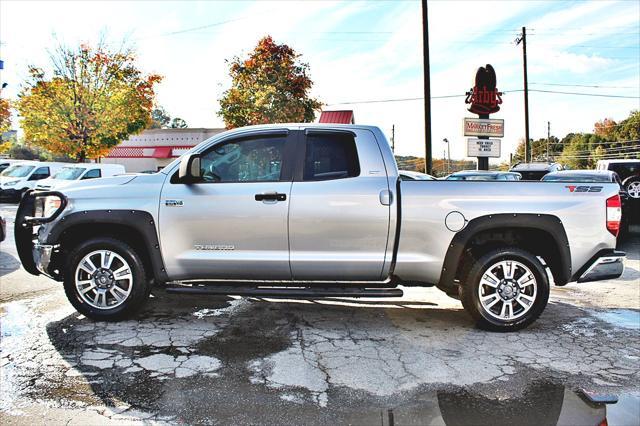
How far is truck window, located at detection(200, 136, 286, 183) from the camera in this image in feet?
15.6

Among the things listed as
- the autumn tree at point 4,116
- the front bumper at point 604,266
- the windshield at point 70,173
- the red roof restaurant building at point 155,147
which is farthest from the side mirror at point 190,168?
the red roof restaurant building at point 155,147

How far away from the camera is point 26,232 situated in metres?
5.02

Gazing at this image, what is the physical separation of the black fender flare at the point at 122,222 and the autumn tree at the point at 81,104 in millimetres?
26097

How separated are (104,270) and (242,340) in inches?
63.6

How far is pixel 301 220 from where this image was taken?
4.59 meters

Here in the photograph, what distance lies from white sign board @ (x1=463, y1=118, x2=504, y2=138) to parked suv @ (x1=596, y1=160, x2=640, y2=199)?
912cm

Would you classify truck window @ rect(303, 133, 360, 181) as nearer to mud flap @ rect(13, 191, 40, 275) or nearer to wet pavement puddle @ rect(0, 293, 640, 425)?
wet pavement puddle @ rect(0, 293, 640, 425)

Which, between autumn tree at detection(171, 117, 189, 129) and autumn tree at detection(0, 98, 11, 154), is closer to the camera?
autumn tree at detection(0, 98, 11, 154)

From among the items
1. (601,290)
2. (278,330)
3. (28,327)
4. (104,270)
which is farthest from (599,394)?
(28,327)

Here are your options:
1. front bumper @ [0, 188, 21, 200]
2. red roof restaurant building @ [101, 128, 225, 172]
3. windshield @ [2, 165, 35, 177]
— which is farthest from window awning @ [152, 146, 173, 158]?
front bumper @ [0, 188, 21, 200]

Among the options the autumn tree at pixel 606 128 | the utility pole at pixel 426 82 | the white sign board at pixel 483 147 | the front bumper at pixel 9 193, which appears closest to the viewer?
the utility pole at pixel 426 82

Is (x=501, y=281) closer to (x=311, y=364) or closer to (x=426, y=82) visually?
(x=311, y=364)

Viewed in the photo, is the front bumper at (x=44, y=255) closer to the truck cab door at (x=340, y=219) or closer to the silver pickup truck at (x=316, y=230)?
the silver pickup truck at (x=316, y=230)

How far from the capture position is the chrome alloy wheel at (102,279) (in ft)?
→ 15.7
